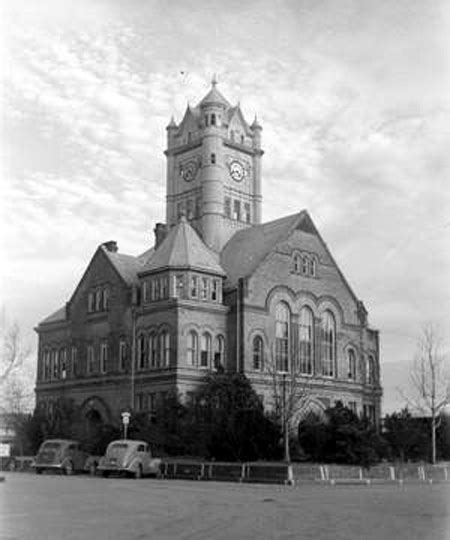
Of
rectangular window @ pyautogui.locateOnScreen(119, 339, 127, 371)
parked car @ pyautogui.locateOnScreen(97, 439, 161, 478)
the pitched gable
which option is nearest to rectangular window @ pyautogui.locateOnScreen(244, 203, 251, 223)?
the pitched gable

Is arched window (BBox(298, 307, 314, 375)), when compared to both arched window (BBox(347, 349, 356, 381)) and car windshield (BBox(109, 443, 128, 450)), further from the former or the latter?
car windshield (BBox(109, 443, 128, 450))

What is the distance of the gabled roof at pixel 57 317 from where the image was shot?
7288cm

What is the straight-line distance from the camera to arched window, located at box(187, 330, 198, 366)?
60219 mm

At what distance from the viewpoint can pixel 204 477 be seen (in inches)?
1671

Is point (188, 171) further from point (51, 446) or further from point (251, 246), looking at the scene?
point (51, 446)

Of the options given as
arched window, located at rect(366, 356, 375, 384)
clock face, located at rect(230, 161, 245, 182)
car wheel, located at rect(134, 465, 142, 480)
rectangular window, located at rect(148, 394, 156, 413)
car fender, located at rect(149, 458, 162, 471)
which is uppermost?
clock face, located at rect(230, 161, 245, 182)

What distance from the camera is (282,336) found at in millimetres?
65062

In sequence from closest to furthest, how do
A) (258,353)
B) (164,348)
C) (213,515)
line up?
(213,515)
(164,348)
(258,353)

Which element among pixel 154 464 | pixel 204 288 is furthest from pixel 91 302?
pixel 154 464

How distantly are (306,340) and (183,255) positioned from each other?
1164 centimetres

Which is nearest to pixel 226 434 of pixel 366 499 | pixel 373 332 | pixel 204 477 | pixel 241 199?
pixel 204 477

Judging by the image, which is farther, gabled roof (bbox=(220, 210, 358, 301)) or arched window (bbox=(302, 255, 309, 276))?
arched window (bbox=(302, 255, 309, 276))

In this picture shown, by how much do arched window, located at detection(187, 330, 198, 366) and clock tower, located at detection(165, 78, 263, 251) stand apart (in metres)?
16.2

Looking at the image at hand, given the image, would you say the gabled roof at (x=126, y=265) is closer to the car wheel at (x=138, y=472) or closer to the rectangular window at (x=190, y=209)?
the rectangular window at (x=190, y=209)
